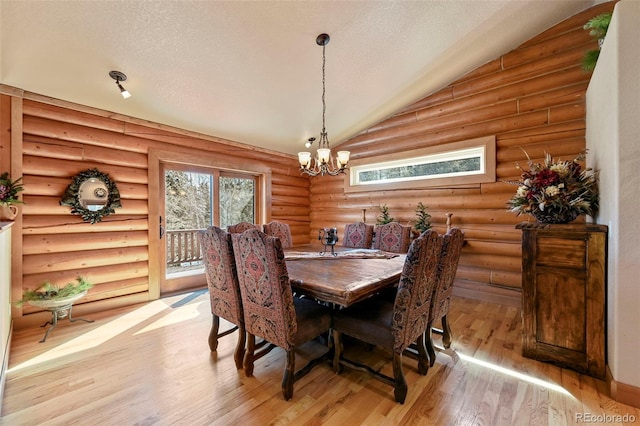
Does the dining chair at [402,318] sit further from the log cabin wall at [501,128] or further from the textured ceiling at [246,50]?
the textured ceiling at [246,50]

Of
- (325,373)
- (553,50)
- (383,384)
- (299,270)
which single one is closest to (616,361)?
(383,384)

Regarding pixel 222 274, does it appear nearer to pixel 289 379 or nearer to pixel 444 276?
pixel 289 379

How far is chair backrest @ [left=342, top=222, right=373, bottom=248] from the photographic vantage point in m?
3.75

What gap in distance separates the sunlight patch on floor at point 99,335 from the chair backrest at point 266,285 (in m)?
1.87

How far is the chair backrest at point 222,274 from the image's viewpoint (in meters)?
2.04

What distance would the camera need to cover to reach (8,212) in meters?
2.62

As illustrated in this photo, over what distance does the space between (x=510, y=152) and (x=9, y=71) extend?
564 cm

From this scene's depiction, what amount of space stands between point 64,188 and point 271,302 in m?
3.04

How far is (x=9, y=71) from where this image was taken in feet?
8.14

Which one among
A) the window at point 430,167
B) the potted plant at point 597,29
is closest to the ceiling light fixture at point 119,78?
the window at point 430,167

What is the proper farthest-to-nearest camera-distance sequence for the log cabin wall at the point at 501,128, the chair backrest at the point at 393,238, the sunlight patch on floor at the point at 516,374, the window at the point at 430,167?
the window at the point at 430,167
the chair backrest at the point at 393,238
the log cabin wall at the point at 501,128
the sunlight patch on floor at the point at 516,374

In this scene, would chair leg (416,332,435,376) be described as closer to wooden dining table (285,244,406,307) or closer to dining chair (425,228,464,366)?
dining chair (425,228,464,366)

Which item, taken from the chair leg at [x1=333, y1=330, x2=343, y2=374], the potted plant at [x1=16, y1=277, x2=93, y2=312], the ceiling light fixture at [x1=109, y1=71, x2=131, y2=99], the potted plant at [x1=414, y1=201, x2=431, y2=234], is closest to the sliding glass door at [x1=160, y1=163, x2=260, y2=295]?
the potted plant at [x1=16, y1=277, x2=93, y2=312]

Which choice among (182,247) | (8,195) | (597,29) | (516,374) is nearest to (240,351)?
(516,374)
